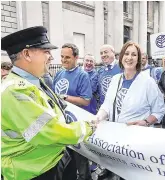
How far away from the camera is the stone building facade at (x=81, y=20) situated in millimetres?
13297

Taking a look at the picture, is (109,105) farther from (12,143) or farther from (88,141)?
(12,143)

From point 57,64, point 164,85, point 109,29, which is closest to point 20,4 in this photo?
point 57,64

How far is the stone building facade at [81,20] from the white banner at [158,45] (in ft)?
22.6

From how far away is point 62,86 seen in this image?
3553 mm

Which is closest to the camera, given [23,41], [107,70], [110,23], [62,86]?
[23,41]

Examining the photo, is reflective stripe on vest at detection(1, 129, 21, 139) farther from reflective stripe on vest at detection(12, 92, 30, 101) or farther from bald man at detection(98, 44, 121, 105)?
bald man at detection(98, 44, 121, 105)

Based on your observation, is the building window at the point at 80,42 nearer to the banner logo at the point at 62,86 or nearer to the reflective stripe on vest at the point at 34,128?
the banner logo at the point at 62,86

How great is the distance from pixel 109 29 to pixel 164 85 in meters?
16.9

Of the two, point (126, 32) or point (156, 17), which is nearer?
point (126, 32)

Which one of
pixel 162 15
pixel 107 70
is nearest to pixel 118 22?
pixel 162 15

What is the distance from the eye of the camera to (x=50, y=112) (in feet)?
5.15

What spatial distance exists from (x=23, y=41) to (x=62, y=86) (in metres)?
1.86

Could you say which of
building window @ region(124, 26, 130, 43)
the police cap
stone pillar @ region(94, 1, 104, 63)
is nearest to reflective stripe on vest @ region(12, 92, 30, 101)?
the police cap

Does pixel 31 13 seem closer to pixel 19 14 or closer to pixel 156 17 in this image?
pixel 19 14
